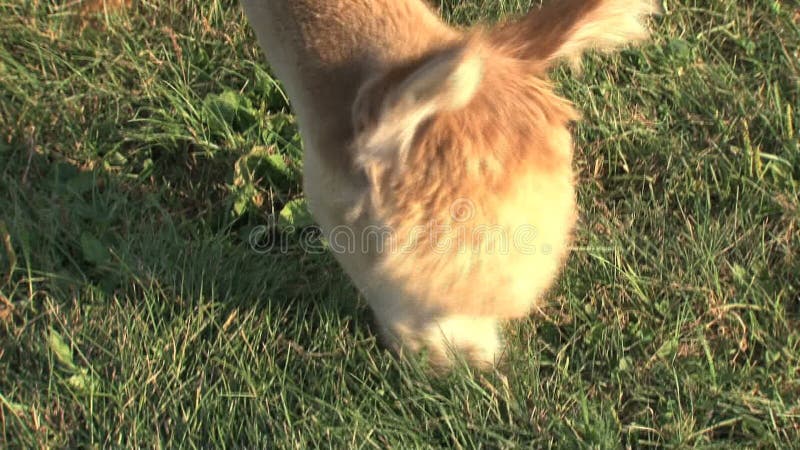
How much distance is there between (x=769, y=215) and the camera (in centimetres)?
229

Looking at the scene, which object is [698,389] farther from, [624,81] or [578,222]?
[624,81]

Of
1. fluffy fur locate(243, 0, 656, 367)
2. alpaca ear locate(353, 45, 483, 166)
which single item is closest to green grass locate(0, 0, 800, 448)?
fluffy fur locate(243, 0, 656, 367)

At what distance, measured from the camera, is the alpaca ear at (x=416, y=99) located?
121 centimetres

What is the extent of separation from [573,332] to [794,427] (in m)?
0.55

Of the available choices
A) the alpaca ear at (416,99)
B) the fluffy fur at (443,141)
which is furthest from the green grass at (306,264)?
the alpaca ear at (416,99)

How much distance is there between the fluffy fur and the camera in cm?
138

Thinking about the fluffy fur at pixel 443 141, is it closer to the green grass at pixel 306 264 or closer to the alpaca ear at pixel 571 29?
the alpaca ear at pixel 571 29

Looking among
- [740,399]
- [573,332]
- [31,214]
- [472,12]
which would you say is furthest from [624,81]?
[31,214]

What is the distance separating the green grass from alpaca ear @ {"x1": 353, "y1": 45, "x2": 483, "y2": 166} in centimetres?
79

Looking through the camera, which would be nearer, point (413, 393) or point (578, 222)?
point (413, 393)

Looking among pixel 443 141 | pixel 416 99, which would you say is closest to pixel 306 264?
pixel 443 141

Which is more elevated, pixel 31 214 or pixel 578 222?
pixel 31 214

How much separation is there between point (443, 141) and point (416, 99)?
0.14 m

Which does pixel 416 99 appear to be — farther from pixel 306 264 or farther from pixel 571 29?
pixel 306 264
